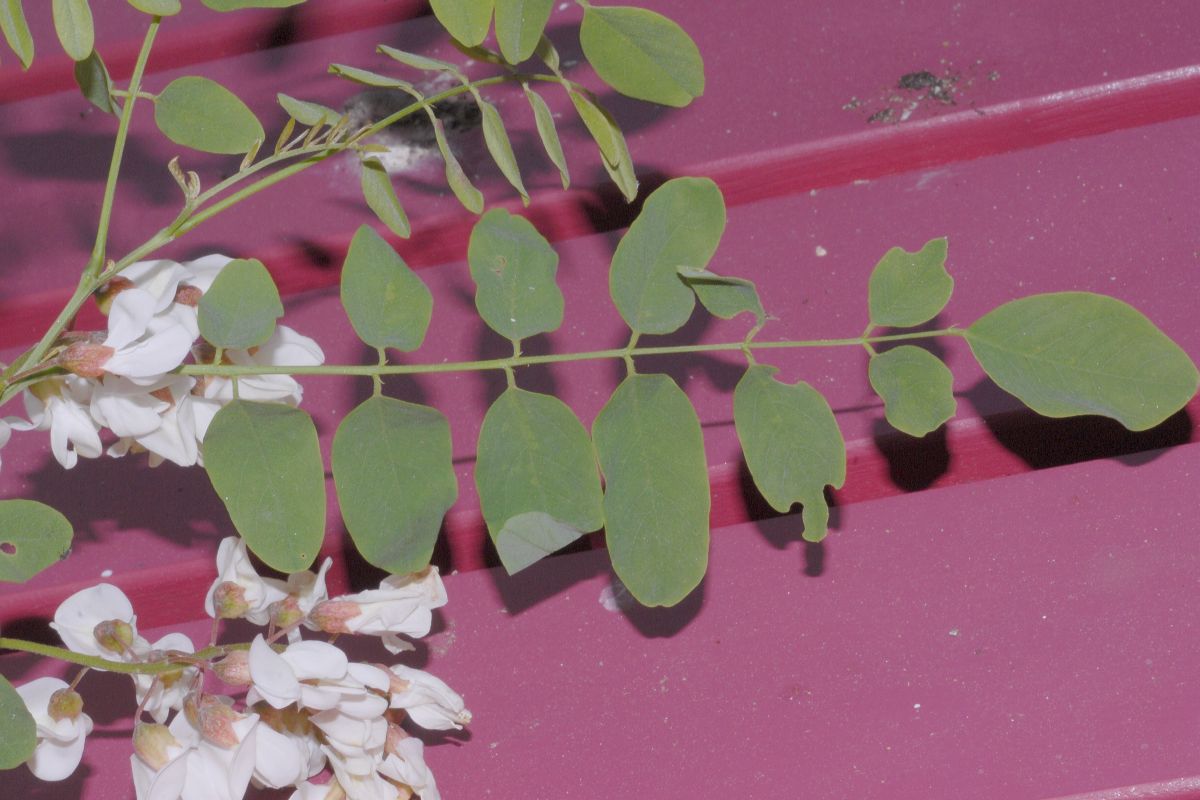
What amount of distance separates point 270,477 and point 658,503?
189 mm

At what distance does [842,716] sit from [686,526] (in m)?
0.23

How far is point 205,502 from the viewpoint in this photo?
0.85 metres

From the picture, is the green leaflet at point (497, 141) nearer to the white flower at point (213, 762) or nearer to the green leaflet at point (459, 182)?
the green leaflet at point (459, 182)

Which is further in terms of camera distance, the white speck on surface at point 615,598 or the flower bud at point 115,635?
the white speck on surface at point 615,598

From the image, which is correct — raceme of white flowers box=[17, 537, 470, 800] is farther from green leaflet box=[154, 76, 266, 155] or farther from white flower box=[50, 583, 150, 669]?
green leaflet box=[154, 76, 266, 155]

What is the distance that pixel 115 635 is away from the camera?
57cm

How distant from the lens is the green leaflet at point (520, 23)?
23.5 inches

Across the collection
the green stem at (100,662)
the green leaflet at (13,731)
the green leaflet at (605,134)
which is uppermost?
the green leaflet at (605,134)

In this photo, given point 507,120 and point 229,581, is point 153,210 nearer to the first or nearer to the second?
point 507,120

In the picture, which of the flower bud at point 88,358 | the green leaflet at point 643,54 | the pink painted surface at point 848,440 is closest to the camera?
the flower bud at point 88,358

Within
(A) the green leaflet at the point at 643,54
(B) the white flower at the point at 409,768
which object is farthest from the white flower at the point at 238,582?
(A) the green leaflet at the point at 643,54

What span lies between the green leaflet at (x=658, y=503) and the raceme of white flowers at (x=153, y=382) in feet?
0.56

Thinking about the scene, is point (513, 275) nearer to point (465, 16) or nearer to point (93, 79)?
point (465, 16)

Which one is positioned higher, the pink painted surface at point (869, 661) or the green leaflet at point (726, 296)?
the green leaflet at point (726, 296)
